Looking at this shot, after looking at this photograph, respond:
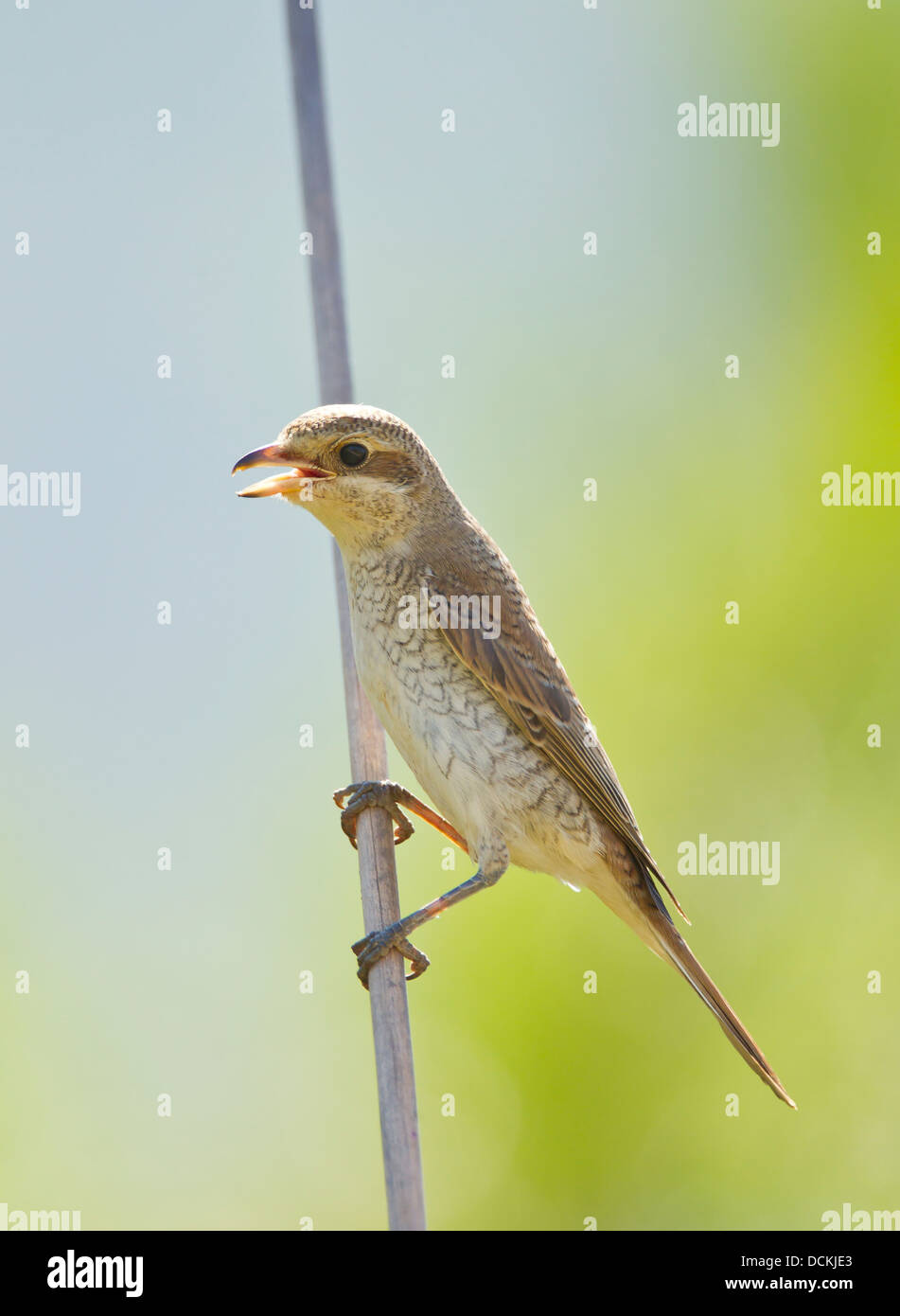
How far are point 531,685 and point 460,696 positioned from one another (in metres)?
0.24

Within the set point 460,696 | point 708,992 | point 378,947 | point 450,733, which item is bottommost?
point 708,992

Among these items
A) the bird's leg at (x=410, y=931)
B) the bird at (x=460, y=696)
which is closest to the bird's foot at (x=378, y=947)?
the bird's leg at (x=410, y=931)

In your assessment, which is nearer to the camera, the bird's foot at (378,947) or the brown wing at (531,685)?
the bird's foot at (378,947)

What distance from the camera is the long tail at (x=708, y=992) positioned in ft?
11.9

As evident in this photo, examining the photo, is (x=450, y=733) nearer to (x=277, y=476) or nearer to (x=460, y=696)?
(x=460, y=696)

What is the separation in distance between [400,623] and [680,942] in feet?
4.36

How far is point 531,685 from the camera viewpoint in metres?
3.84

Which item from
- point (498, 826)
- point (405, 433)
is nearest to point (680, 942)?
point (498, 826)

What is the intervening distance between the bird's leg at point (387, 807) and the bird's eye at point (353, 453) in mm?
940

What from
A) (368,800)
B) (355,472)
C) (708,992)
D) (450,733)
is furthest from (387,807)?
(708,992)

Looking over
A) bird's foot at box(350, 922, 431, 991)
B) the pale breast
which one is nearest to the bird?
the pale breast

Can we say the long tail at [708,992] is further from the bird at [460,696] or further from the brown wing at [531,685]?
the brown wing at [531,685]

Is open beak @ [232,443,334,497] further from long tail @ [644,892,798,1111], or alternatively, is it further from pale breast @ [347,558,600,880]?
long tail @ [644,892,798,1111]

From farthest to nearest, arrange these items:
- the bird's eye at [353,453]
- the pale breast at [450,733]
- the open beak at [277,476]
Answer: the pale breast at [450,733] → the bird's eye at [353,453] → the open beak at [277,476]
